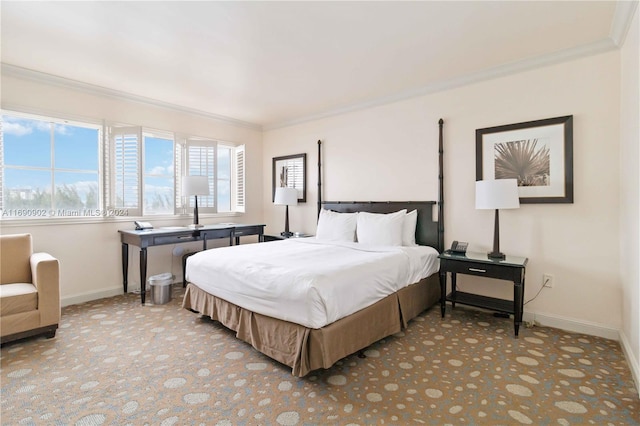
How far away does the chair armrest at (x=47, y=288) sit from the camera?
2.72 m

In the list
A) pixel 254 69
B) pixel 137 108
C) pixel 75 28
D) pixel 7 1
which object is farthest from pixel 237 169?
pixel 7 1

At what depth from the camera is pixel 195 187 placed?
445cm

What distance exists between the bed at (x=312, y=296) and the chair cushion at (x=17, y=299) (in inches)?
49.7

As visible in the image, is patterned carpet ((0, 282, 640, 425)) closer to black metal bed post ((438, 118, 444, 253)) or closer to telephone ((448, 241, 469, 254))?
telephone ((448, 241, 469, 254))

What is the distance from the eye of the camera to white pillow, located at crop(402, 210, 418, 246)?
146 inches

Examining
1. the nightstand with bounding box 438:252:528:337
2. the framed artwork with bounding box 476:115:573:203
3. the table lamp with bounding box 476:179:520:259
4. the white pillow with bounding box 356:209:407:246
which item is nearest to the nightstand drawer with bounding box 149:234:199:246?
the white pillow with bounding box 356:209:407:246

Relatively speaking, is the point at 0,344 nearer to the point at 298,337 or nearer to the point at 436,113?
the point at 298,337

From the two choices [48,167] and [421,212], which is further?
[421,212]

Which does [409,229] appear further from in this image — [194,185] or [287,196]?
[194,185]

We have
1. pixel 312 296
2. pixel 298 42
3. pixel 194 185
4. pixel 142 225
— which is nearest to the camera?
pixel 312 296

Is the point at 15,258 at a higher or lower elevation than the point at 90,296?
higher

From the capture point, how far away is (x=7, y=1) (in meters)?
2.22

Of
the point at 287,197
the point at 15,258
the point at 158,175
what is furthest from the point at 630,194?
the point at 15,258

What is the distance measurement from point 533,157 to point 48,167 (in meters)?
5.40
